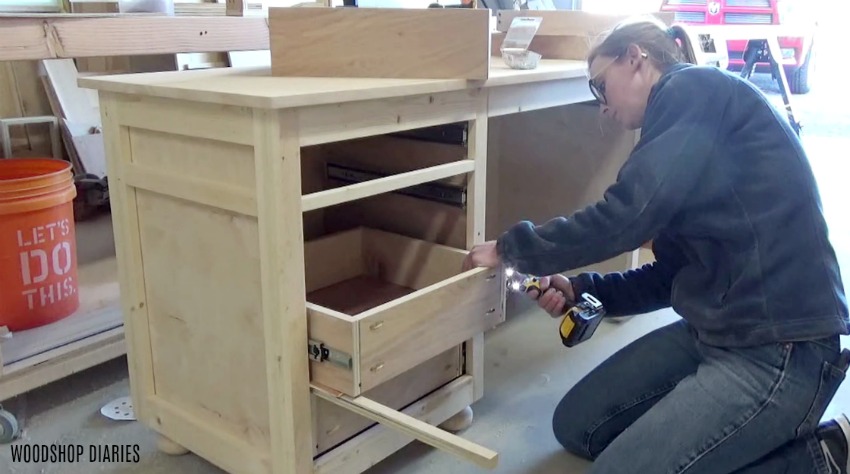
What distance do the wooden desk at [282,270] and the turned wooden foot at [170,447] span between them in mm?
36

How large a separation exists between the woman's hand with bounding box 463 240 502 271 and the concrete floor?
39 cm

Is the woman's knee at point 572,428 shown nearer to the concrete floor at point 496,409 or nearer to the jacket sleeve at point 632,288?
the concrete floor at point 496,409

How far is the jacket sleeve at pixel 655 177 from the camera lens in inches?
44.3

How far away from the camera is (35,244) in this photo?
1668mm

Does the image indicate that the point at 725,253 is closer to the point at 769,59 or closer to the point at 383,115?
the point at 383,115

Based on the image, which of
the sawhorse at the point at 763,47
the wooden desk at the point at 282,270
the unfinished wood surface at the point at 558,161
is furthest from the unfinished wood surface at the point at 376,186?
the sawhorse at the point at 763,47

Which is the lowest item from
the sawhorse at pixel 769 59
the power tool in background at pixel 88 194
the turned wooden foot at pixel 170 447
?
the turned wooden foot at pixel 170 447

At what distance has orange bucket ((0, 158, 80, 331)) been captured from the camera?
1.62m

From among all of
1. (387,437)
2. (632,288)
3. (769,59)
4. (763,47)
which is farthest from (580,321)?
(763,47)

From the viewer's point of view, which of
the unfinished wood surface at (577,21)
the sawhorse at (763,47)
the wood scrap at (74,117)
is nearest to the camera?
the unfinished wood surface at (577,21)

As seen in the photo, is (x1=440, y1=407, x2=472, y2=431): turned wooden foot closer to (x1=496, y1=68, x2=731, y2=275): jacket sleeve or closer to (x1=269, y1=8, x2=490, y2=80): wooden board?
(x1=496, y1=68, x2=731, y2=275): jacket sleeve

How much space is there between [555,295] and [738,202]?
0.42 m

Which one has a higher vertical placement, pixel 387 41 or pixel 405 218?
pixel 387 41

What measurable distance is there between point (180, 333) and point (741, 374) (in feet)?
3.10
